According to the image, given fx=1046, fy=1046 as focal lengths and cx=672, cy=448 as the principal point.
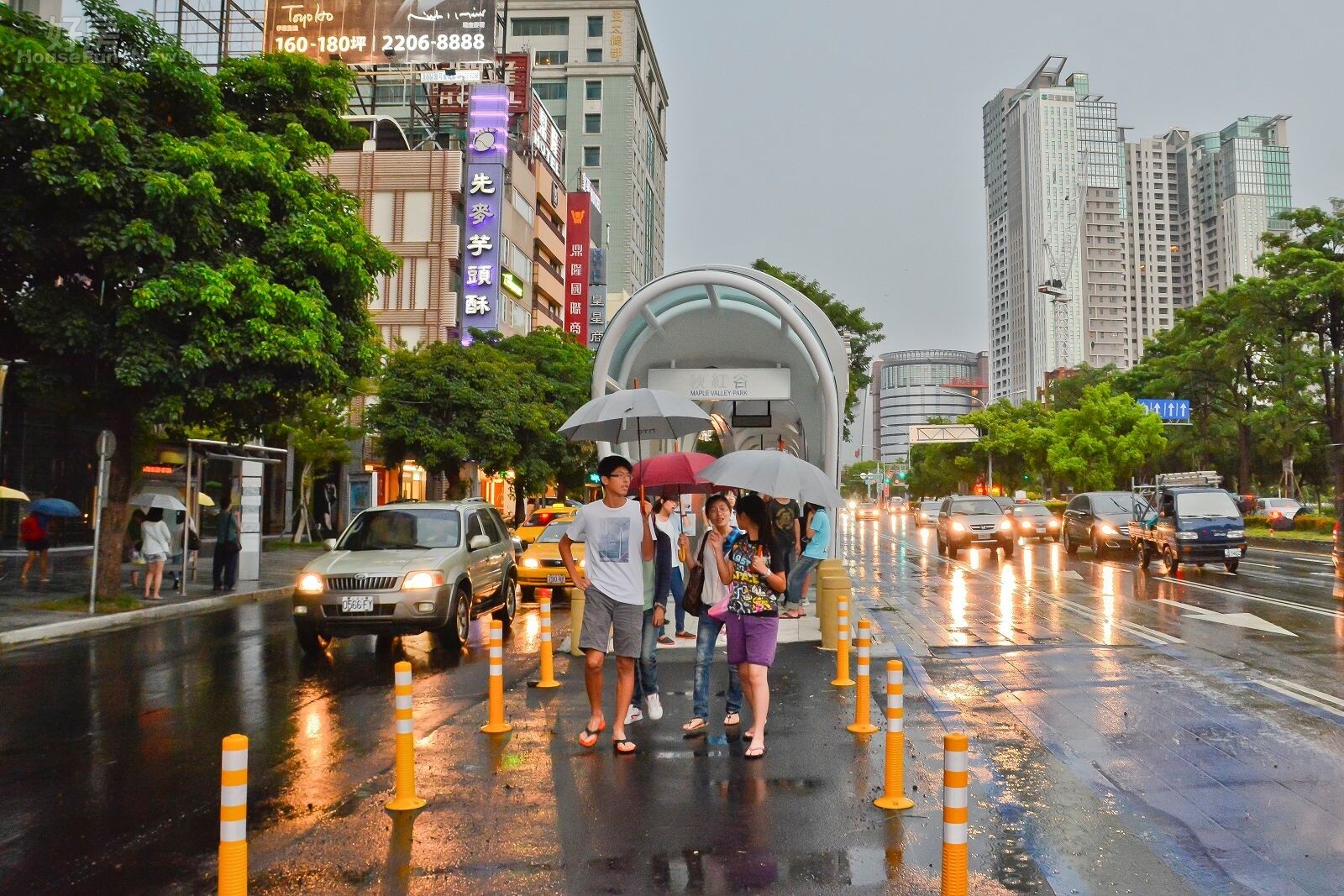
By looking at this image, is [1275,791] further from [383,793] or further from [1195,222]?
[1195,222]

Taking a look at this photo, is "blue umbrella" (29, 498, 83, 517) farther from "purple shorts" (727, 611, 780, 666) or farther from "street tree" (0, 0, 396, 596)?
"purple shorts" (727, 611, 780, 666)

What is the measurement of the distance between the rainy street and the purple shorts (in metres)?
0.67

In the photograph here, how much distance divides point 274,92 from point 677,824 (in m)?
14.8

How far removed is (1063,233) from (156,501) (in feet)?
606

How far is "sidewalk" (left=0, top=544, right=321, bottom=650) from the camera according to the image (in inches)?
535

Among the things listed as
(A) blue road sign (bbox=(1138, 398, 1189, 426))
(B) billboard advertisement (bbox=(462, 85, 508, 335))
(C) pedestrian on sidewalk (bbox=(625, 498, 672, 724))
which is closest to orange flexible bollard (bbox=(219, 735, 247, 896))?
(C) pedestrian on sidewalk (bbox=(625, 498, 672, 724))

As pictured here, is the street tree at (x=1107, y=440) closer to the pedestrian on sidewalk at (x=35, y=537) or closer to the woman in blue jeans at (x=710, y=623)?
the pedestrian on sidewalk at (x=35, y=537)

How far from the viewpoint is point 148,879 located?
473cm

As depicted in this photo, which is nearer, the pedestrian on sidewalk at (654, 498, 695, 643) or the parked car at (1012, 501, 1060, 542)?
the pedestrian on sidewalk at (654, 498, 695, 643)

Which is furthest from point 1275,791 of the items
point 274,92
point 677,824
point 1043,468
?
point 1043,468

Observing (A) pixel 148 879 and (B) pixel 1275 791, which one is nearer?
(A) pixel 148 879

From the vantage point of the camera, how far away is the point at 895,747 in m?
5.63

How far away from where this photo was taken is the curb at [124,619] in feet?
42.6

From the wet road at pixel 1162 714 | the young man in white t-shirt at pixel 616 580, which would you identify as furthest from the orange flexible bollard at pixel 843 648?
the young man in white t-shirt at pixel 616 580
